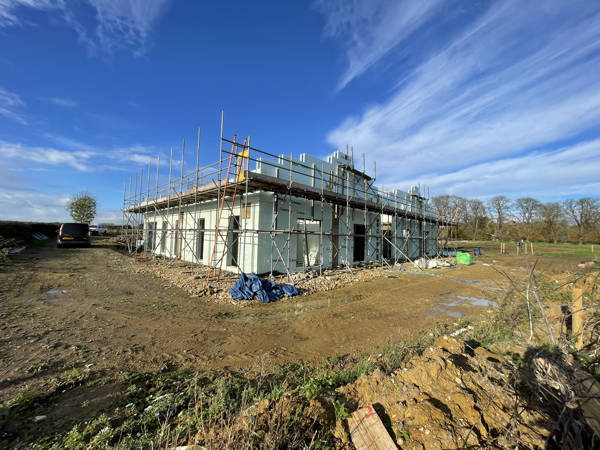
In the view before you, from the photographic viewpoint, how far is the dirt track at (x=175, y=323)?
3.79 meters

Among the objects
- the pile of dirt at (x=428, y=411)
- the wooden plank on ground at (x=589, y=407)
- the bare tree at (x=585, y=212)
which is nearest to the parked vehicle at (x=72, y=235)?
the pile of dirt at (x=428, y=411)

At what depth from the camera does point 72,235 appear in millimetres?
18703

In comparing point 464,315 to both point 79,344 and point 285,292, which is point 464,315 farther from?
point 79,344

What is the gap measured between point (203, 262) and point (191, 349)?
371 inches

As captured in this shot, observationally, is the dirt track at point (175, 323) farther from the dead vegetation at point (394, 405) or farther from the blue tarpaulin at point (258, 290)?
the dead vegetation at point (394, 405)

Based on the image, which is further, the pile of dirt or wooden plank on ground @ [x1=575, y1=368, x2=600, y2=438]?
the pile of dirt

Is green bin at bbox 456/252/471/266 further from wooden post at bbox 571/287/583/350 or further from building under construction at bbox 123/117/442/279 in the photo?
wooden post at bbox 571/287/583/350

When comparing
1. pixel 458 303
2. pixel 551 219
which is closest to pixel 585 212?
pixel 551 219

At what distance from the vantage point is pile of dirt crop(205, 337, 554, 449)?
1.93 metres

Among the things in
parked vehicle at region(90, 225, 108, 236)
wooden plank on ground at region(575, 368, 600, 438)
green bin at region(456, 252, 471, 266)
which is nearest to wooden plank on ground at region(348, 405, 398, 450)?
wooden plank on ground at region(575, 368, 600, 438)

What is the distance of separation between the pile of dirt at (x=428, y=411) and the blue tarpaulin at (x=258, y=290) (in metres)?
4.67

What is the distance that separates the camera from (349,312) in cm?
631

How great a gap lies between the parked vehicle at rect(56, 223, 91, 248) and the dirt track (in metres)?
11.9

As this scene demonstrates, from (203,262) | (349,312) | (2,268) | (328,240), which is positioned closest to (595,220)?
(328,240)
